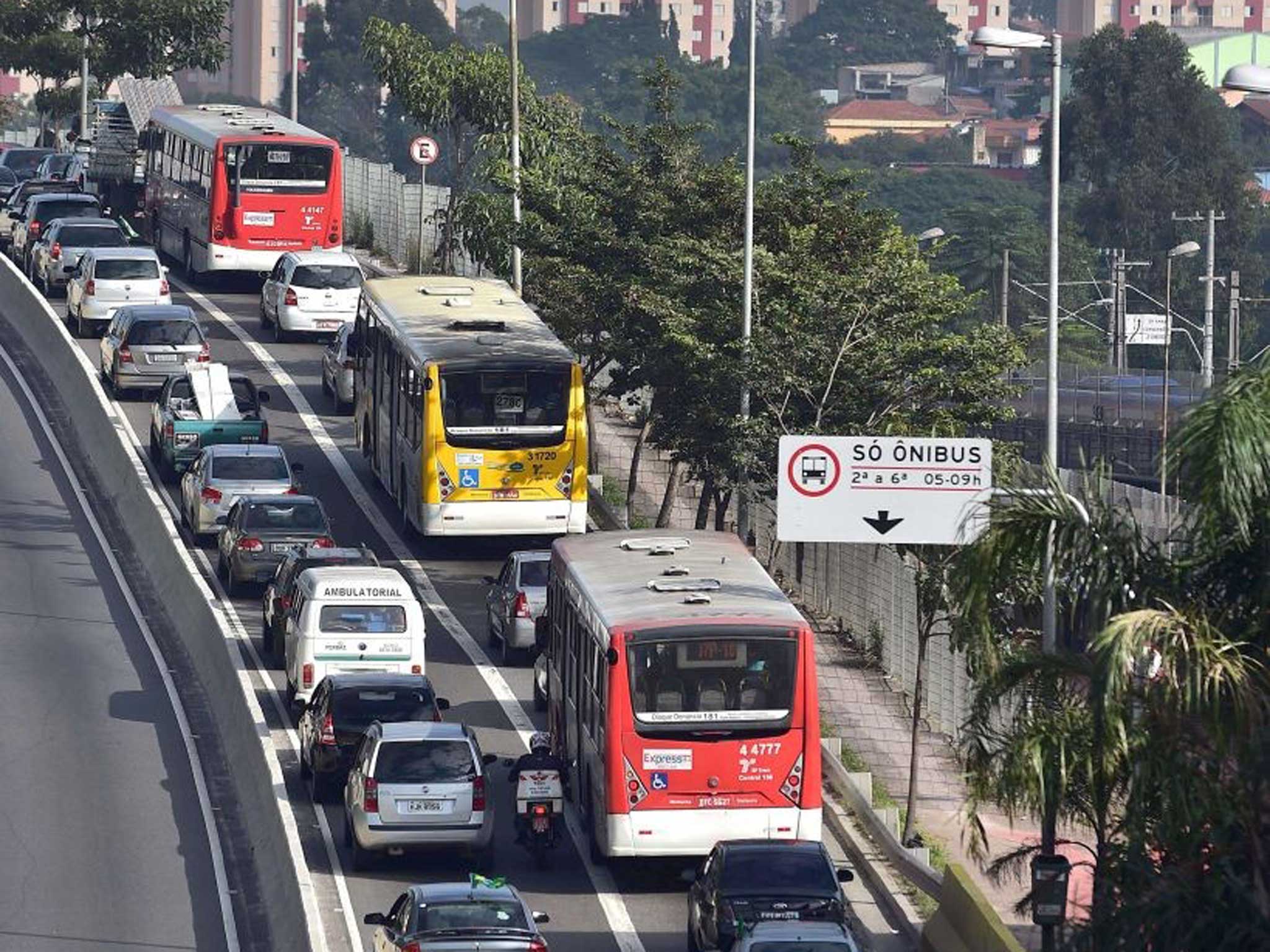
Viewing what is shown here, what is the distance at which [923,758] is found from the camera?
40.5 meters

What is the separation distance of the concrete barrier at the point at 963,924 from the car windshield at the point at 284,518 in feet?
52.6

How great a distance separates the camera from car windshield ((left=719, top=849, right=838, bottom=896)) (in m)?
27.9

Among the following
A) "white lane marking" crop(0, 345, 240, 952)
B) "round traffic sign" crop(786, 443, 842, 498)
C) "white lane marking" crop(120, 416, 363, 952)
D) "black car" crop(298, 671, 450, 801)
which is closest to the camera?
"white lane marking" crop(120, 416, 363, 952)

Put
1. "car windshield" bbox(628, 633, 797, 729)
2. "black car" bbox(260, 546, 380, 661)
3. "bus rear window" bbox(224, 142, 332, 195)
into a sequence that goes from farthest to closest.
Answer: "bus rear window" bbox(224, 142, 332, 195) < "black car" bbox(260, 546, 380, 661) < "car windshield" bbox(628, 633, 797, 729)

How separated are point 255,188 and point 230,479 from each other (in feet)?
66.3

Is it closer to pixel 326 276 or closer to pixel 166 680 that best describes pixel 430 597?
pixel 166 680

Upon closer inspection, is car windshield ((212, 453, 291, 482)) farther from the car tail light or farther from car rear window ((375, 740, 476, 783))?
the car tail light

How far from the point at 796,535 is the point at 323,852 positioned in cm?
729

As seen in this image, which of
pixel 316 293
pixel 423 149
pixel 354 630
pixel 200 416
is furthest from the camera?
pixel 423 149

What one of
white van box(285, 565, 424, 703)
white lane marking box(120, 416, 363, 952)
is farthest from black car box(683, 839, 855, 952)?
white van box(285, 565, 424, 703)

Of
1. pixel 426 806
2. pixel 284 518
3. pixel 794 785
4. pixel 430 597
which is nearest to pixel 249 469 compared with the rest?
pixel 284 518

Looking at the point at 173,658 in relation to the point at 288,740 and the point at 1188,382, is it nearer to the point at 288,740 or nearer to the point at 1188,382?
the point at 288,740

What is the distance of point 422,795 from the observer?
30.9 meters

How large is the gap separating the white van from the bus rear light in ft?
23.0
